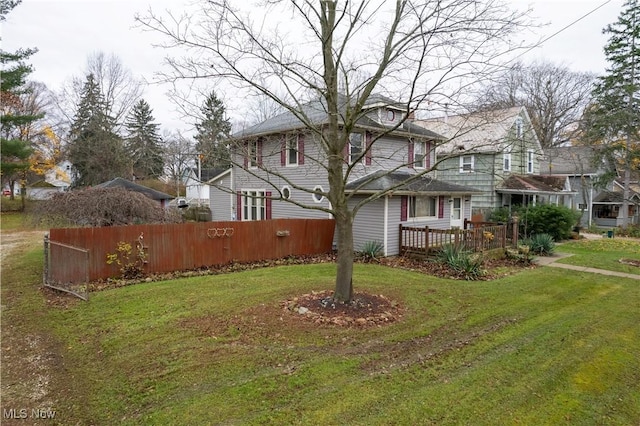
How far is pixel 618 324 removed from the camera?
255 inches

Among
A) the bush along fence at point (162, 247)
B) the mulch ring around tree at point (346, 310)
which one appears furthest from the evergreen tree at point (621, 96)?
the mulch ring around tree at point (346, 310)

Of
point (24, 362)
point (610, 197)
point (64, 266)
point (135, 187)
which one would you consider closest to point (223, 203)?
point (135, 187)

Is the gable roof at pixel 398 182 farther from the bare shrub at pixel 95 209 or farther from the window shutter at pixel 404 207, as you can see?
the bare shrub at pixel 95 209

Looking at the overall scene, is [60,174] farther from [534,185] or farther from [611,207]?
[611,207]

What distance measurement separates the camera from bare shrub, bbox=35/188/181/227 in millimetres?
10664

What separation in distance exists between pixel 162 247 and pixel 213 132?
4.99 m

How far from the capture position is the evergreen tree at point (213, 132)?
677 centimetres

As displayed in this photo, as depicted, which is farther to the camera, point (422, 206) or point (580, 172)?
point (580, 172)

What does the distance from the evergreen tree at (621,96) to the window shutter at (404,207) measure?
696 inches

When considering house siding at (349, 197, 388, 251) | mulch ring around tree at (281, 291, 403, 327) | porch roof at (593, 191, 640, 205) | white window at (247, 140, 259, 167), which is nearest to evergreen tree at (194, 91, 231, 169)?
white window at (247, 140, 259, 167)

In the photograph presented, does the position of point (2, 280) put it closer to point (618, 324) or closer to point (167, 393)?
point (167, 393)

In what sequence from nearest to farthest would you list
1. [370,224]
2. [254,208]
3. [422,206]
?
1. [370,224]
2. [422,206]
3. [254,208]

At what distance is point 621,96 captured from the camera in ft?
76.5

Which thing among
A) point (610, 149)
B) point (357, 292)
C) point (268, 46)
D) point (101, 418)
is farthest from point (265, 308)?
point (610, 149)
